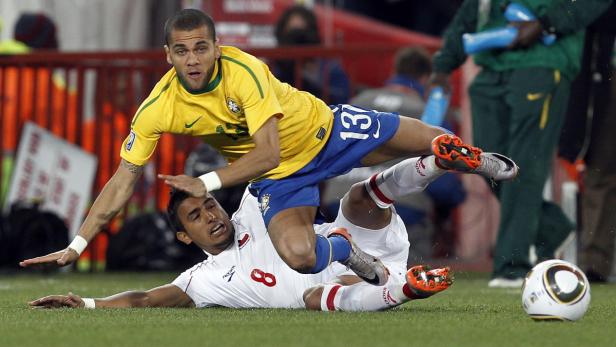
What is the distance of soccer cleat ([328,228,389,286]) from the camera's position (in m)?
8.09

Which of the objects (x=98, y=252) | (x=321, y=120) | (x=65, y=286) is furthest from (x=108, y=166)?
(x=321, y=120)

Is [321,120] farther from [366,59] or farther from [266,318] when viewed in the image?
[366,59]

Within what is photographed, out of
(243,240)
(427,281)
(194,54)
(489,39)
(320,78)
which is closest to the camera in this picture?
(427,281)

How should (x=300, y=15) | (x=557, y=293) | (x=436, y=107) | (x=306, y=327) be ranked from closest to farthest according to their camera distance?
(x=306, y=327) < (x=557, y=293) < (x=436, y=107) < (x=300, y=15)

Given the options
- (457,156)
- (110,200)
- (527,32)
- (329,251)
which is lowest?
(329,251)

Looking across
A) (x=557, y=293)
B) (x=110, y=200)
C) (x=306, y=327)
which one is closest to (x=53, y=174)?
(x=110, y=200)

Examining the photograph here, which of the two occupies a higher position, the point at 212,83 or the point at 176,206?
the point at 212,83

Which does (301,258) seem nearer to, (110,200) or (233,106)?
(233,106)

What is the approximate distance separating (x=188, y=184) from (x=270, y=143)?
0.66 m

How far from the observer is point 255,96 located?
26.8 ft

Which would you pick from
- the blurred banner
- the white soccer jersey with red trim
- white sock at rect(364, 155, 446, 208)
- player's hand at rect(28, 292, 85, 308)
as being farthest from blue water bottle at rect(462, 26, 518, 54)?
the blurred banner

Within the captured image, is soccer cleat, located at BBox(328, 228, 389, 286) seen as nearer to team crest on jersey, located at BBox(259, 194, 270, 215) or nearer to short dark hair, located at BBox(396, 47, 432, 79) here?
team crest on jersey, located at BBox(259, 194, 270, 215)

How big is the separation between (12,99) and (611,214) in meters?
5.56

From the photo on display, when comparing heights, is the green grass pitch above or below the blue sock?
below
